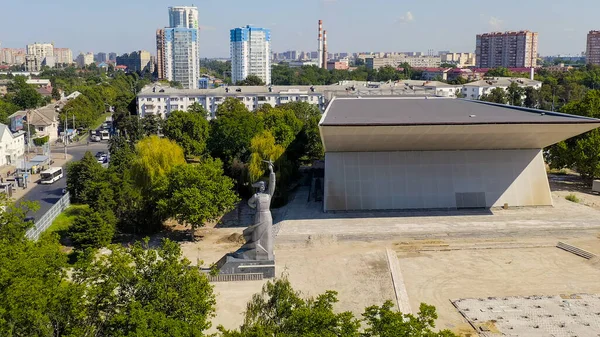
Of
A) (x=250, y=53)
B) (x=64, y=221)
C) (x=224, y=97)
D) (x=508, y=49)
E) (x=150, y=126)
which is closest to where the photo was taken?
(x=64, y=221)

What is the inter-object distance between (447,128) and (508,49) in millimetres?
139849

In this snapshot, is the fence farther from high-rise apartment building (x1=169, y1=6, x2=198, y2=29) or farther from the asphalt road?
high-rise apartment building (x1=169, y1=6, x2=198, y2=29)

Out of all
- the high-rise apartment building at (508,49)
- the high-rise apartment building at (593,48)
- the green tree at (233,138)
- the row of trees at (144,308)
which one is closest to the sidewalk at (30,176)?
the green tree at (233,138)

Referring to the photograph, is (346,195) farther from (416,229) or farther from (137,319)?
(137,319)

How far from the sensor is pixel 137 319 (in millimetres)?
9773

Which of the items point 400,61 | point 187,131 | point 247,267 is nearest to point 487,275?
point 247,267

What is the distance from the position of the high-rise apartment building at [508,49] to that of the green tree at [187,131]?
122287mm

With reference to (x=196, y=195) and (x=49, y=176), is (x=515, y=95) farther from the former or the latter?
(x=196, y=195)

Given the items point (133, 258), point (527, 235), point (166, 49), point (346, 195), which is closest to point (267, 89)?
point (346, 195)

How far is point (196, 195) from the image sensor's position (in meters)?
22.8

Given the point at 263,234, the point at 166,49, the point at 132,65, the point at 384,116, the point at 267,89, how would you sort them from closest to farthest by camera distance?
the point at 263,234 < the point at 384,116 < the point at 267,89 < the point at 166,49 < the point at 132,65

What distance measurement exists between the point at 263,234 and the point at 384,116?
10.3m

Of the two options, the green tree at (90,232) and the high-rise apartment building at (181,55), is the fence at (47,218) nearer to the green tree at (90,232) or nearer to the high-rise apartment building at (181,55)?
the green tree at (90,232)

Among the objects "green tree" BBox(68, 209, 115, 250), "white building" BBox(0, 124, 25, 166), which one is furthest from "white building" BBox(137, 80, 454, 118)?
"green tree" BBox(68, 209, 115, 250)
